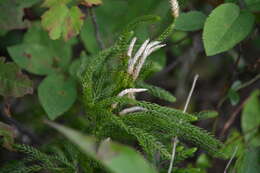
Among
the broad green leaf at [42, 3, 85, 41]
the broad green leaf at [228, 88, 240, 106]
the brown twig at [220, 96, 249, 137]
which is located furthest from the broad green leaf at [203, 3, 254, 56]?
the brown twig at [220, 96, 249, 137]

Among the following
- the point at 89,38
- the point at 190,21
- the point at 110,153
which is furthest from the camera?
the point at 89,38

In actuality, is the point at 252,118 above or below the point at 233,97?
below

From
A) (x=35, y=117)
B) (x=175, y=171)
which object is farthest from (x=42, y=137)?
(x=175, y=171)

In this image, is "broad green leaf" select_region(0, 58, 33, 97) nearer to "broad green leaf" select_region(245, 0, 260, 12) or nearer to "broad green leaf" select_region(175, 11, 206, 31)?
"broad green leaf" select_region(175, 11, 206, 31)

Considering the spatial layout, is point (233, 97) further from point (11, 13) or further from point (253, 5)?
point (11, 13)

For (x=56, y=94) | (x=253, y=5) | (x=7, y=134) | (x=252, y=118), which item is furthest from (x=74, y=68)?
(x=252, y=118)

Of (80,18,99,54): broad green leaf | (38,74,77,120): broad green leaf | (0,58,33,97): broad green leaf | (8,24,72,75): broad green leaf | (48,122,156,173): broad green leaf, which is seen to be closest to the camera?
(48,122,156,173): broad green leaf
